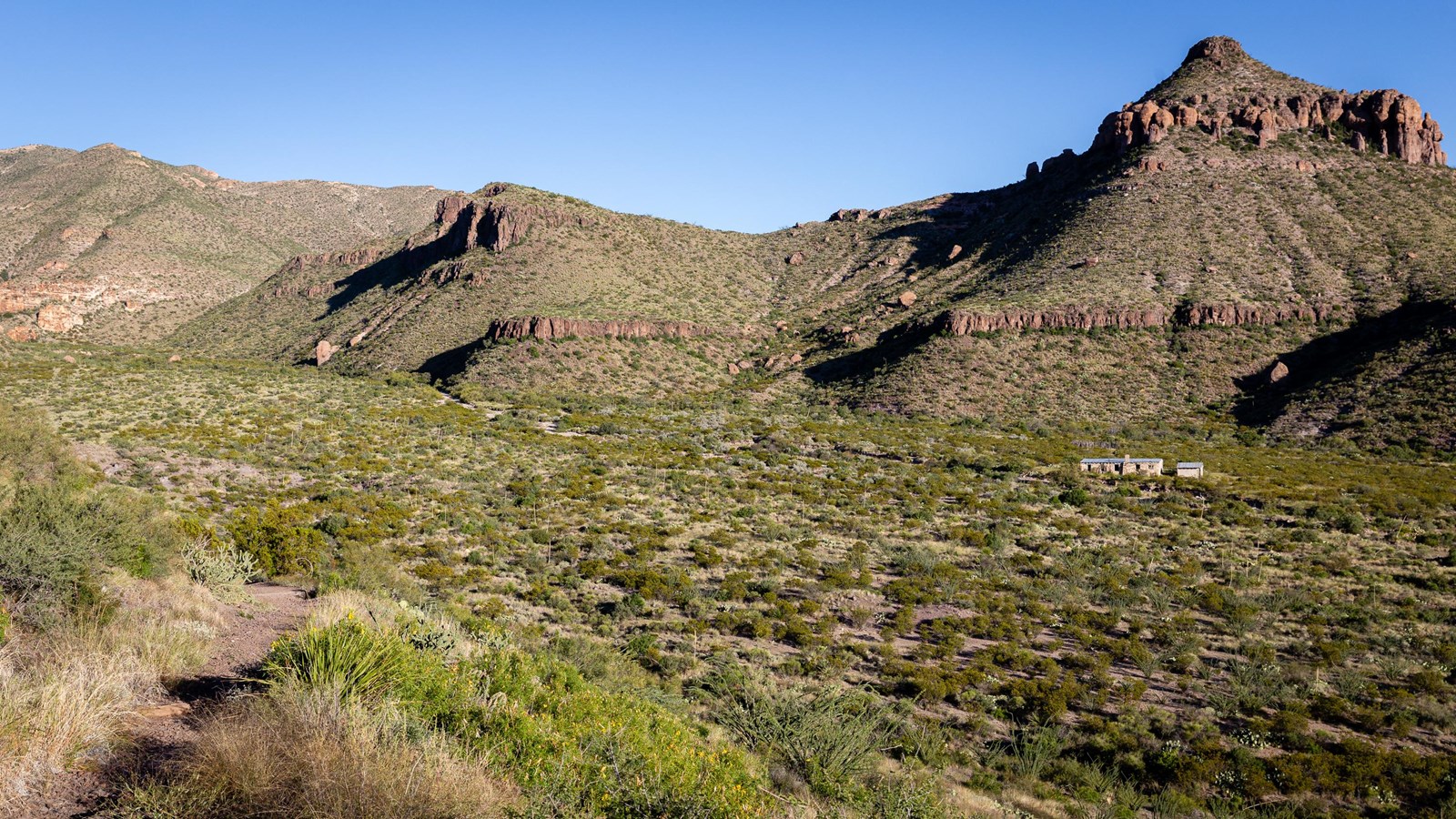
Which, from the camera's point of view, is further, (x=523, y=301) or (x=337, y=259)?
(x=337, y=259)

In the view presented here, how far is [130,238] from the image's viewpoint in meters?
100

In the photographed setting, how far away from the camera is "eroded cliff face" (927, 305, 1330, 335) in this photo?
176ft

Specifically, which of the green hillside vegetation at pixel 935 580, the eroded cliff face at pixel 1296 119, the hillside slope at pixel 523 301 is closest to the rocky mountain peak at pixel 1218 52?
the eroded cliff face at pixel 1296 119

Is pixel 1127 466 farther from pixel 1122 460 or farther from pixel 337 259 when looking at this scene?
pixel 337 259

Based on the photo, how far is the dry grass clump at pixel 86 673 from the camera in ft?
14.9

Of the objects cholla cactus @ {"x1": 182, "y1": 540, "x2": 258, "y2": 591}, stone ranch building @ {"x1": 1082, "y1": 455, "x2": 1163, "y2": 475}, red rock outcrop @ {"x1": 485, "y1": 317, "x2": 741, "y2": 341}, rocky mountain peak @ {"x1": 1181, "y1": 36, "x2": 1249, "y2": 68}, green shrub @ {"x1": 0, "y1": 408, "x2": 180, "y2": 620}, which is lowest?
stone ranch building @ {"x1": 1082, "y1": 455, "x2": 1163, "y2": 475}

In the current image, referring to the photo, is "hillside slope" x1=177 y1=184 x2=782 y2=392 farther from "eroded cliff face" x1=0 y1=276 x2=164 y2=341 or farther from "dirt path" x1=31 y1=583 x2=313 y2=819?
"dirt path" x1=31 y1=583 x2=313 y2=819

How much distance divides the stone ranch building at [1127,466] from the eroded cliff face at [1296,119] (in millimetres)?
58377

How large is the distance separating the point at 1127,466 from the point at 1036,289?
31325mm

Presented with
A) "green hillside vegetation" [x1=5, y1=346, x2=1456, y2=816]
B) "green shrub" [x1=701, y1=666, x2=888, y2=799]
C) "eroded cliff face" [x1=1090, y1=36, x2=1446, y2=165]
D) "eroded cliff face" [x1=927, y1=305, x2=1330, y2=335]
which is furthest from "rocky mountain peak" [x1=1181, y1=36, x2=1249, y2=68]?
"green shrub" [x1=701, y1=666, x2=888, y2=799]

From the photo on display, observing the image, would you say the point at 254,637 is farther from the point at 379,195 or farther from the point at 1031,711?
the point at 379,195

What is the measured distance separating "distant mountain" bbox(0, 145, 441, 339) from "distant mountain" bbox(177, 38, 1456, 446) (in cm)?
1213

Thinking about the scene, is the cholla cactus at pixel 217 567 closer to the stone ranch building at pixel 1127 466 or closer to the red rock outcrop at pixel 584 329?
the stone ranch building at pixel 1127 466

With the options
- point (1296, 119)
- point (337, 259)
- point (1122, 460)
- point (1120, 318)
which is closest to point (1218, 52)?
point (1296, 119)
